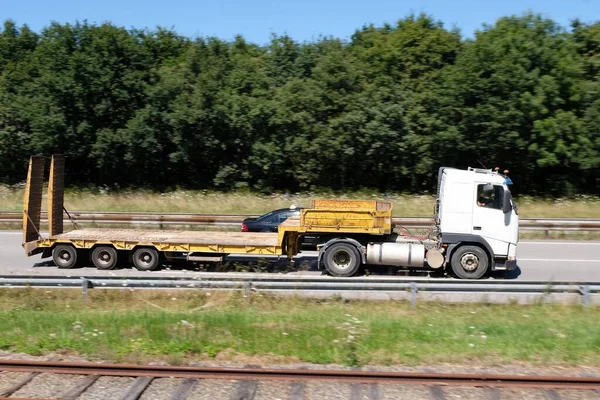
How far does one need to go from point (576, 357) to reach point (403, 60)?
87.7ft

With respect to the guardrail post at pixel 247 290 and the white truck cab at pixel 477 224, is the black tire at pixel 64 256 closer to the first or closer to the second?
the guardrail post at pixel 247 290

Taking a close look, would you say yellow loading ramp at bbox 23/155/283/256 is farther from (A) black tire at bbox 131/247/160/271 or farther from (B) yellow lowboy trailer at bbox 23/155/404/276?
(A) black tire at bbox 131/247/160/271

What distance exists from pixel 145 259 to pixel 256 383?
28.4 ft

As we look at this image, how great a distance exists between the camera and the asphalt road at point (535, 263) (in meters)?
16.3

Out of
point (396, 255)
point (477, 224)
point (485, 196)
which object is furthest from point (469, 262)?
point (396, 255)

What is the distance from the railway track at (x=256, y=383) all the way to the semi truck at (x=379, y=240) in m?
6.70

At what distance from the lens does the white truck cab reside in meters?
15.5

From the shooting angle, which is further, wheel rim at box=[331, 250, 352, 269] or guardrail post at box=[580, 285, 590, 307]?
wheel rim at box=[331, 250, 352, 269]

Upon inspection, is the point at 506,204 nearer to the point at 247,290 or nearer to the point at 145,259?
the point at 247,290

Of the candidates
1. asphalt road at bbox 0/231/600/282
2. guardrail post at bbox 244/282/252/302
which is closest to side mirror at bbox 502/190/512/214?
asphalt road at bbox 0/231/600/282

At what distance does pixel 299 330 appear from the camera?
35.3 feet

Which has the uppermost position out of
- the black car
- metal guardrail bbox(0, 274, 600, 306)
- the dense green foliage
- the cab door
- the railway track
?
the dense green foliage

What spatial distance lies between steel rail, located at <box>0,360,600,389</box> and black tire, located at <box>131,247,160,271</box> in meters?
7.41

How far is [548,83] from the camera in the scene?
29.1 meters
